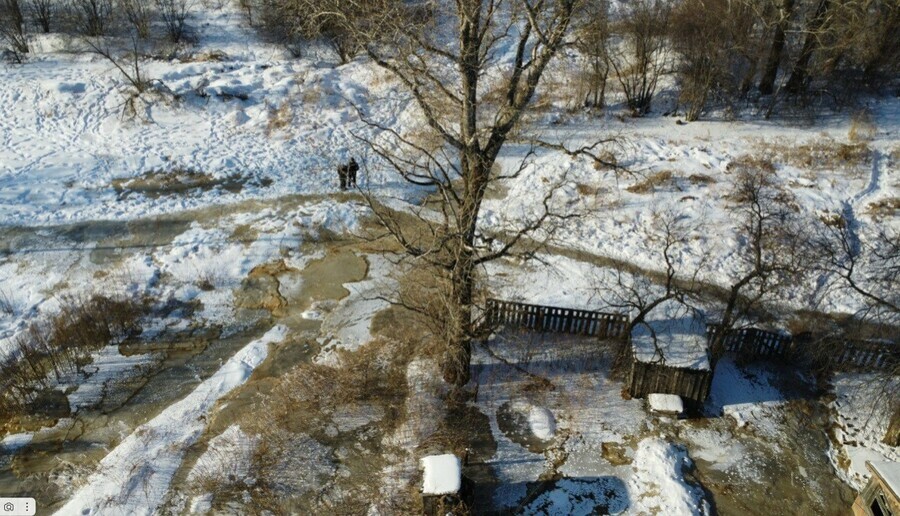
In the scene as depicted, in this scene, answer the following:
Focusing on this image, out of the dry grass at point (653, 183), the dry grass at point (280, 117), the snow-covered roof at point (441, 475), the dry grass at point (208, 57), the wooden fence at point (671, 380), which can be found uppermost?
the dry grass at point (208, 57)

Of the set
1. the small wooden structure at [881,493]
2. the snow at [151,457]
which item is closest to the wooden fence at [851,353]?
the small wooden structure at [881,493]

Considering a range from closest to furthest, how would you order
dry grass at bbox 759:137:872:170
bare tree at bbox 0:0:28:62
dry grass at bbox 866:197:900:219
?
dry grass at bbox 866:197:900:219, dry grass at bbox 759:137:872:170, bare tree at bbox 0:0:28:62

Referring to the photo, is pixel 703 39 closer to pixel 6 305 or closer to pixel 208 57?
pixel 208 57

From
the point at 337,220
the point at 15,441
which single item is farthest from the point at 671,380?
the point at 15,441

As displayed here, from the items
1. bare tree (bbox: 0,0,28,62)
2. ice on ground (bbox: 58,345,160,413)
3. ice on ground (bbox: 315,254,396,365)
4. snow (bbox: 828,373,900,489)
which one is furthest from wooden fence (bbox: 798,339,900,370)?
bare tree (bbox: 0,0,28,62)

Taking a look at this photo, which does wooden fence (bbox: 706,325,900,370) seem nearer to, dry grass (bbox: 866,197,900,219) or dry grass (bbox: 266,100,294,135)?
dry grass (bbox: 866,197,900,219)

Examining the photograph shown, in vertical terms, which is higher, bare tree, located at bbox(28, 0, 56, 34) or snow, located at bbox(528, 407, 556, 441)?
bare tree, located at bbox(28, 0, 56, 34)

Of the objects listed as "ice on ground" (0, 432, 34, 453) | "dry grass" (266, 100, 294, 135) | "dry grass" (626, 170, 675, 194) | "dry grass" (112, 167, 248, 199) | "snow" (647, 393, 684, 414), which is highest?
"dry grass" (266, 100, 294, 135)

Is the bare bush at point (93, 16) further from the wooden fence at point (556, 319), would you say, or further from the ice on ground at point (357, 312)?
the wooden fence at point (556, 319)
